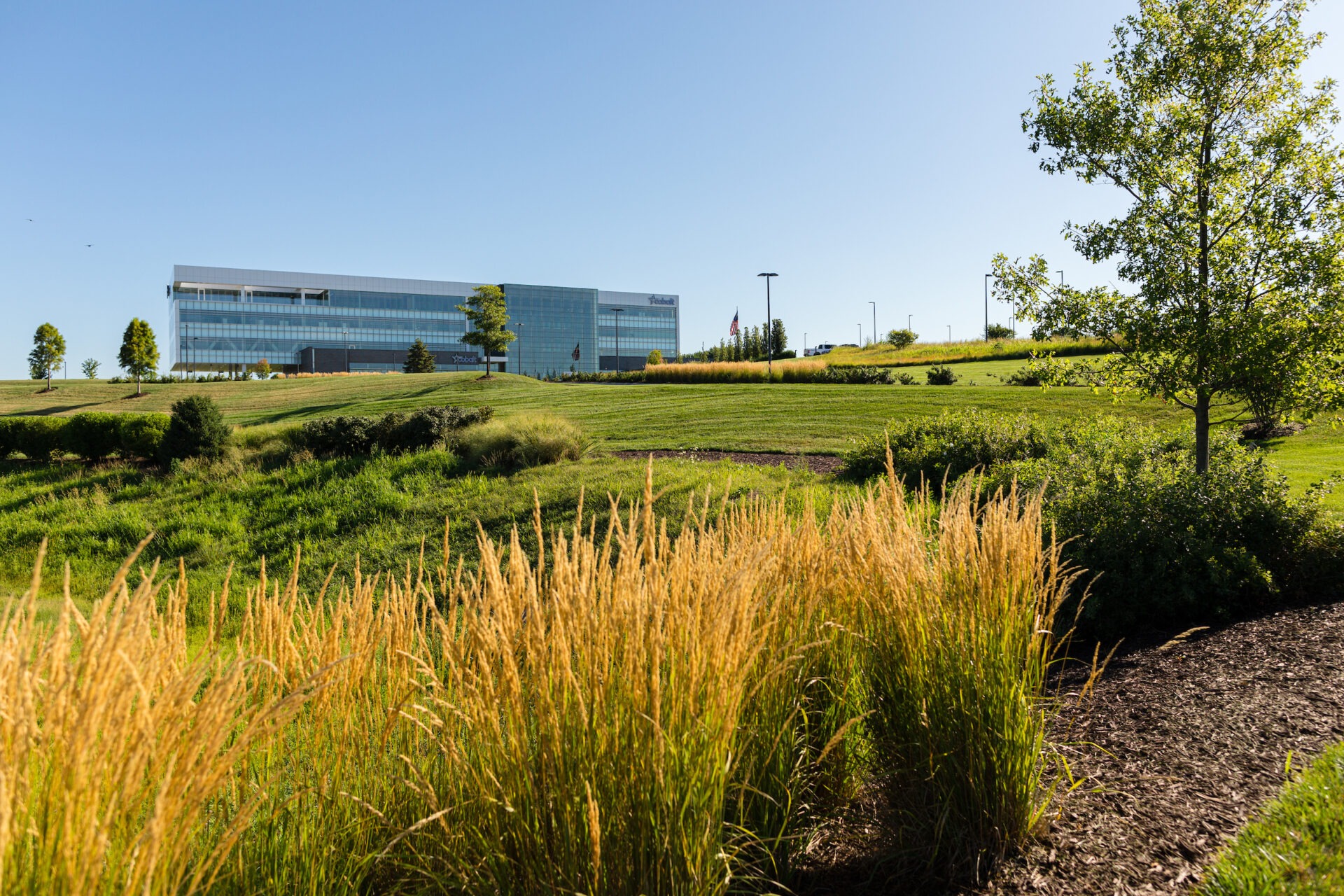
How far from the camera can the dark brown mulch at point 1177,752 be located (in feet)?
8.94

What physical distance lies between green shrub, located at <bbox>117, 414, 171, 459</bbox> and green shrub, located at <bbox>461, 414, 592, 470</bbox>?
7663mm

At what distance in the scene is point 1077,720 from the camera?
3.89 m

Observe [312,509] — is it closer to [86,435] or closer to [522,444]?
[522,444]

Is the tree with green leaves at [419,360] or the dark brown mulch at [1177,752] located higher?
the tree with green leaves at [419,360]

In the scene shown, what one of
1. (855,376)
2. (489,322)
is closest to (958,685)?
(855,376)

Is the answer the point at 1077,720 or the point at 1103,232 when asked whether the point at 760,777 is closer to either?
the point at 1077,720

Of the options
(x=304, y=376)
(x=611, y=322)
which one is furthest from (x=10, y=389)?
(x=611, y=322)

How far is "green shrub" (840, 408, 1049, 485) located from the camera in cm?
1106

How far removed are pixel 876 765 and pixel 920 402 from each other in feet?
60.5

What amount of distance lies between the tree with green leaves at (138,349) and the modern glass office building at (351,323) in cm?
3703

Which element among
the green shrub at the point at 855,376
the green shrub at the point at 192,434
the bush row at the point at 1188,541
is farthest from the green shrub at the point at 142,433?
the green shrub at the point at 855,376

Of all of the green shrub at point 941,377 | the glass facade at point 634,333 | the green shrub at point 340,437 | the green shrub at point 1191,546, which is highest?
the glass facade at point 634,333

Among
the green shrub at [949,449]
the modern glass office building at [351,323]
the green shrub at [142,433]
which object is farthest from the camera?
the modern glass office building at [351,323]

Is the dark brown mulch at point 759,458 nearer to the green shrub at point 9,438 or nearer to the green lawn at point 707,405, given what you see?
the green lawn at point 707,405
